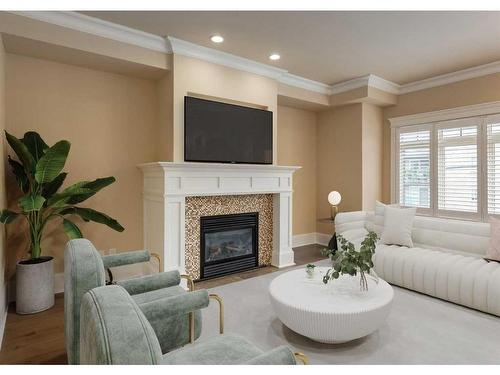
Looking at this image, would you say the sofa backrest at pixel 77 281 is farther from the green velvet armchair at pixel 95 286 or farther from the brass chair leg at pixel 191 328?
the brass chair leg at pixel 191 328

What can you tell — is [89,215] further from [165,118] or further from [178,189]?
[165,118]

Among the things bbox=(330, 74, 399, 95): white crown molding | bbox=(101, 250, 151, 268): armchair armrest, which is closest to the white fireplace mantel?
bbox=(101, 250, 151, 268): armchair armrest

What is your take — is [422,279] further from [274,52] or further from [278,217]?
[274,52]

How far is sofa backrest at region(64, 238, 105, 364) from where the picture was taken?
169cm

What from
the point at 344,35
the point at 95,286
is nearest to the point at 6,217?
the point at 95,286

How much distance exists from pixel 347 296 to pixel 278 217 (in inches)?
88.6

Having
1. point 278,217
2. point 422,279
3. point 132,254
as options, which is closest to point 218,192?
point 278,217

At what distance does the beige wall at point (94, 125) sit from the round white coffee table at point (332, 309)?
2321 mm

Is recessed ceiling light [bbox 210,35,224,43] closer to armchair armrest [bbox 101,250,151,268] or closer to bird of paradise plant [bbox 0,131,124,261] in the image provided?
bird of paradise plant [bbox 0,131,124,261]

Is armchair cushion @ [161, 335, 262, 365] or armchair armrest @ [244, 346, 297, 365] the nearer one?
armchair armrest @ [244, 346, 297, 365]

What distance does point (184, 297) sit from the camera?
5.74 ft

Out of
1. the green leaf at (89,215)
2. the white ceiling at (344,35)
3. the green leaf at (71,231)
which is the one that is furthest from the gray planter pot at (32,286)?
the white ceiling at (344,35)

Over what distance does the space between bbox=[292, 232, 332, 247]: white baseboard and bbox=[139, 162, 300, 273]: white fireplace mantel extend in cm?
138

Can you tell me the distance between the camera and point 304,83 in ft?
16.8
